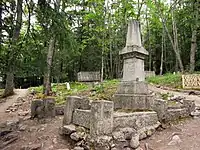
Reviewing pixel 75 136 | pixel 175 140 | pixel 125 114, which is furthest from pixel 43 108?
pixel 175 140

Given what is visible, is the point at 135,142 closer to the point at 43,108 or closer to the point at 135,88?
the point at 135,88

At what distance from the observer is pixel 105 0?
18.0m

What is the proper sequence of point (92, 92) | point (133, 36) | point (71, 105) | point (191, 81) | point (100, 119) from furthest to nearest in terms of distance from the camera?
point (191, 81)
point (92, 92)
point (133, 36)
point (71, 105)
point (100, 119)

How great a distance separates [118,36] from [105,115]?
2261cm

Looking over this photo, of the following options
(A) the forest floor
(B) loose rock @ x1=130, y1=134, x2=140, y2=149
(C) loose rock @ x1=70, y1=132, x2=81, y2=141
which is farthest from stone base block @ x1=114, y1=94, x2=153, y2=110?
(C) loose rock @ x1=70, y1=132, x2=81, y2=141

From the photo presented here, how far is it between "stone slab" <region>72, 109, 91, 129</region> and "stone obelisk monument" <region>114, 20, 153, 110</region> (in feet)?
5.10

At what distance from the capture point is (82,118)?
5.55 meters

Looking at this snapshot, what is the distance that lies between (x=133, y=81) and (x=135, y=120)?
1.58m

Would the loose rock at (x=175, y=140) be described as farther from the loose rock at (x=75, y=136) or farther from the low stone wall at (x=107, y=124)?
the loose rock at (x=75, y=136)

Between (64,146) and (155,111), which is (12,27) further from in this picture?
(155,111)

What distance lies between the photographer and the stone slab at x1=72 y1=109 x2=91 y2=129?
534cm

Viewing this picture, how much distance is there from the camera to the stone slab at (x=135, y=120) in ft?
17.6

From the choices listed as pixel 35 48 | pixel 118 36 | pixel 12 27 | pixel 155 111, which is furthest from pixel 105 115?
pixel 118 36

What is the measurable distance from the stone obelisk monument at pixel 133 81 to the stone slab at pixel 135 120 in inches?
22.9
